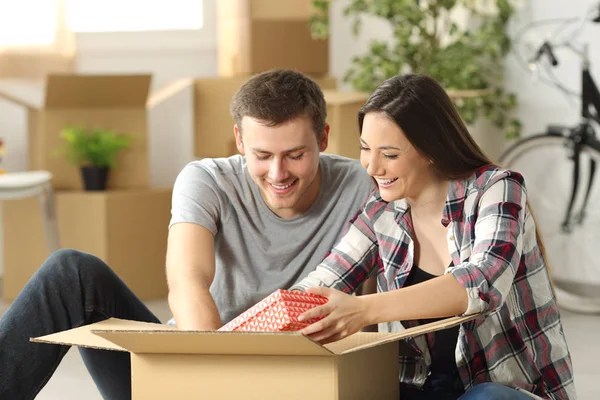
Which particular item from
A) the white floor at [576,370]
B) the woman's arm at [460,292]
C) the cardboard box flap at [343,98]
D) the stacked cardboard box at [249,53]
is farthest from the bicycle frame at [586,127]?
the woman's arm at [460,292]

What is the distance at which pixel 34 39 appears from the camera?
4.21 meters

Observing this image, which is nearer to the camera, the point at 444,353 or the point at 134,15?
the point at 444,353

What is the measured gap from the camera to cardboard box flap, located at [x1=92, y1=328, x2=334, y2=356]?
4.00ft

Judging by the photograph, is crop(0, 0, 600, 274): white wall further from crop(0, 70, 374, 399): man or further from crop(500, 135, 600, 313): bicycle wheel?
crop(0, 70, 374, 399): man

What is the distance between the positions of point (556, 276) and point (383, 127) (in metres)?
2.70

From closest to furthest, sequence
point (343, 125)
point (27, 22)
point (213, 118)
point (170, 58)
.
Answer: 1. point (343, 125)
2. point (213, 118)
3. point (27, 22)
4. point (170, 58)

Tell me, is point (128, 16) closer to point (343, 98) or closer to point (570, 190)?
point (343, 98)

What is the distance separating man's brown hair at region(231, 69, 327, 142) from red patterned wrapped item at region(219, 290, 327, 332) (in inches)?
18.7

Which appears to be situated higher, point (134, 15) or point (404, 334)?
point (134, 15)

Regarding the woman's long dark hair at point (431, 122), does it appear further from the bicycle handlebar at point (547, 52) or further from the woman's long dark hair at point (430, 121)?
the bicycle handlebar at point (547, 52)

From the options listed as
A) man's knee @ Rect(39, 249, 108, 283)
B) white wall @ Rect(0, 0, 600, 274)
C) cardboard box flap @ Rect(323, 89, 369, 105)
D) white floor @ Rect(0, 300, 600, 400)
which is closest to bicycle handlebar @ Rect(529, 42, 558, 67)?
white wall @ Rect(0, 0, 600, 274)

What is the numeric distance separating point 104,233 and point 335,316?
102 inches

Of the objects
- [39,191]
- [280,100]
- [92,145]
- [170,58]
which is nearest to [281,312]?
[280,100]

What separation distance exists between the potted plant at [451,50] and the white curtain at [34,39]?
1129 mm
